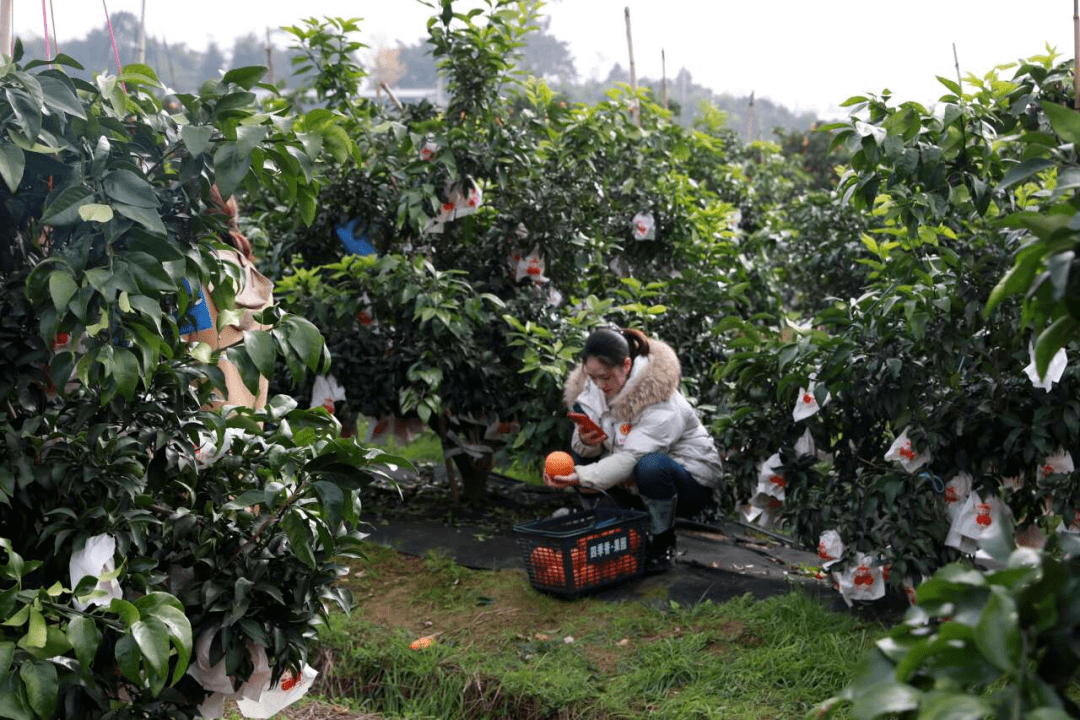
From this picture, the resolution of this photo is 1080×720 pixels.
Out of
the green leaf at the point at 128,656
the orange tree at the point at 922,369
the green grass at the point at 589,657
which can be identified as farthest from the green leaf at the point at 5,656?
the orange tree at the point at 922,369

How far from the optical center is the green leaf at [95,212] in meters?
1.67

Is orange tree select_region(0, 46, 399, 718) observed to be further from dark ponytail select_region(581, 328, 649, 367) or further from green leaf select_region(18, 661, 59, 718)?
dark ponytail select_region(581, 328, 649, 367)

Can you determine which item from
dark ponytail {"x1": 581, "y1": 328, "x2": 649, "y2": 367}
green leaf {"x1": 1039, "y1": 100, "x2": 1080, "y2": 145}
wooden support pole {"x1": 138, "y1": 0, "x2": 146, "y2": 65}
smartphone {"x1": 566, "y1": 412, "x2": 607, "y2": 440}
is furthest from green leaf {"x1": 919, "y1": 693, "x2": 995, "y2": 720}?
wooden support pole {"x1": 138, "y1": 0, "x2": 146, "y2": 65}

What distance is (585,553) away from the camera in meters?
3.86

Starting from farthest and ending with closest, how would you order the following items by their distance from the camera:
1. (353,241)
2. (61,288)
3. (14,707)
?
(353,241), (61,288), (14,707)

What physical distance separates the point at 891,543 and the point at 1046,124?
1.25 metres

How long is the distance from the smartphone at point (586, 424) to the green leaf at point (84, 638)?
104 inches

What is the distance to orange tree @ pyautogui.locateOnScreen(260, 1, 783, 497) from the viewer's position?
466 centimetres

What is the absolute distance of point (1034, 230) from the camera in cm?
112

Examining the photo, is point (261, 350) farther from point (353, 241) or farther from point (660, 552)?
point (353, 241)

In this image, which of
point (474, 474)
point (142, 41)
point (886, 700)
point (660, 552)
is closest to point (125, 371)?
point (886, 700)

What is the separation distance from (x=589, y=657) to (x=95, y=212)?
7.39 feet

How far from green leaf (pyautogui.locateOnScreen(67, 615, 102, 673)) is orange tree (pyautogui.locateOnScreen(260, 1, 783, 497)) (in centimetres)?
277

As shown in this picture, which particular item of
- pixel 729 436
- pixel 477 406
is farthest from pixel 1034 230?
pixel 477 406
